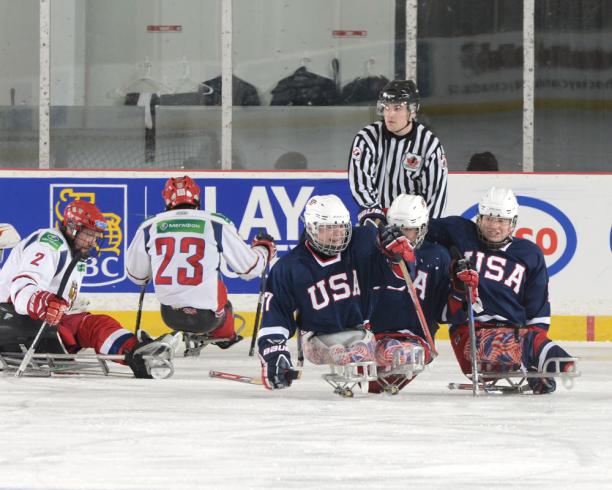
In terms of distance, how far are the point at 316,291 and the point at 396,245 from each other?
1.10 feet

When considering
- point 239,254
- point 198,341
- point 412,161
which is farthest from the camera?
point 198,341

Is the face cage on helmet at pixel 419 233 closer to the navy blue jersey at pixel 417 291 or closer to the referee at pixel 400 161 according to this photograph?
the navy blue jersey at pixel 417 291

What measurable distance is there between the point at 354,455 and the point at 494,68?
16.6 ft

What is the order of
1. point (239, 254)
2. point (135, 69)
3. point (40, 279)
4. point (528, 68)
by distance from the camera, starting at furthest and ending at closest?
1. point (135, 69)
2. point (528, 68)
3. point (239, 254)
4. point (40, 279)

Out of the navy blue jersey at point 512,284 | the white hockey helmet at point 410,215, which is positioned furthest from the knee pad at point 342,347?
the navy blue jersey at point 512,284

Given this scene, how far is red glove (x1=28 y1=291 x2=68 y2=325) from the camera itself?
6004 mm

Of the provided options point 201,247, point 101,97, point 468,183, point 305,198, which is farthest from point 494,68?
point 201,247

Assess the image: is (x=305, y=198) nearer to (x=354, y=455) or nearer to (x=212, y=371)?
(x=212, y=371)

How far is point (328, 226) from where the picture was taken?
5484 millimetres

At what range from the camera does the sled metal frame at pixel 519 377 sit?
552 centimetres

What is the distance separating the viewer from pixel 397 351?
5.58 m

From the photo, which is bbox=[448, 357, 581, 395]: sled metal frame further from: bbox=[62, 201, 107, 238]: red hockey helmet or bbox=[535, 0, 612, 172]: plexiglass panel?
bbox=[535, 0, 612, 172]: plexiglass panel

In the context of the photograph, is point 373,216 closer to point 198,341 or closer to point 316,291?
point 316,291

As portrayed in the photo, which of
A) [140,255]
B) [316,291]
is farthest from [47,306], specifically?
[316,291]
